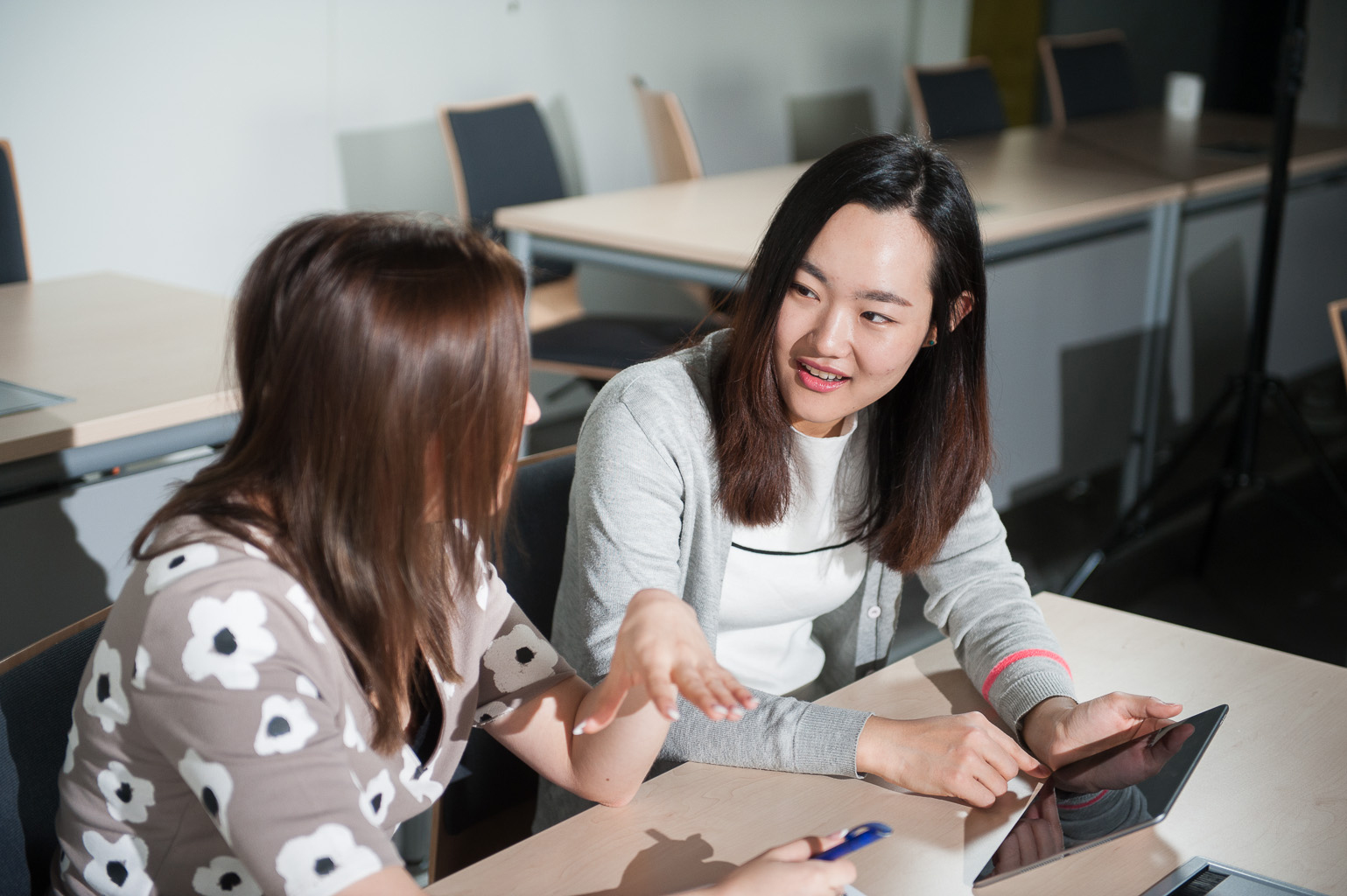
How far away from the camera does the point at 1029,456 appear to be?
2928mm

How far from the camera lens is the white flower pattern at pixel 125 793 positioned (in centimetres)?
83

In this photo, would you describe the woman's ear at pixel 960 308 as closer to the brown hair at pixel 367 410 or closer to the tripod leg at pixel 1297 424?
the brown hair at pixel 367 410

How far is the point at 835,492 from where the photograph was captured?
53.7 inches

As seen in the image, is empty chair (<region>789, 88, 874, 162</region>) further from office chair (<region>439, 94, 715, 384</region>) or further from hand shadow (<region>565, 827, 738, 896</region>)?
hand shadow (<region>565, 827, 738, 896</region>)

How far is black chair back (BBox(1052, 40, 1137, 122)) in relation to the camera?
4.43m

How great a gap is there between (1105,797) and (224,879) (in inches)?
26.6

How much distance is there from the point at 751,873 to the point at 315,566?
361 mm

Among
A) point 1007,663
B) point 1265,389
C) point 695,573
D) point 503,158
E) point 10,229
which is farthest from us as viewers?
point 503,158

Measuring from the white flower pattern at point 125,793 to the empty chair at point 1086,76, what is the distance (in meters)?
4.06

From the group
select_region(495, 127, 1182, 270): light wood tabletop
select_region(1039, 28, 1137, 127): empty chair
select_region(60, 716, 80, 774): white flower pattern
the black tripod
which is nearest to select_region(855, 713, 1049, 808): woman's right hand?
select_region(60, 716, 80, 774): white flower pattern

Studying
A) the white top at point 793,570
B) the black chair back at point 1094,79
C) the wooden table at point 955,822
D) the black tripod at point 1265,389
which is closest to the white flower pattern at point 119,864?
the wooden table at point 955,822

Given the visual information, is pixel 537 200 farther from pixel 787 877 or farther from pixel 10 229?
pixel 787 877

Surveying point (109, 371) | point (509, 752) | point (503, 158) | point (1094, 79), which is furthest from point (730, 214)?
point (1094, 79)

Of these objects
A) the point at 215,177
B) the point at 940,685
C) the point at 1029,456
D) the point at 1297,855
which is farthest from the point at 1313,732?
the point at 215,177
